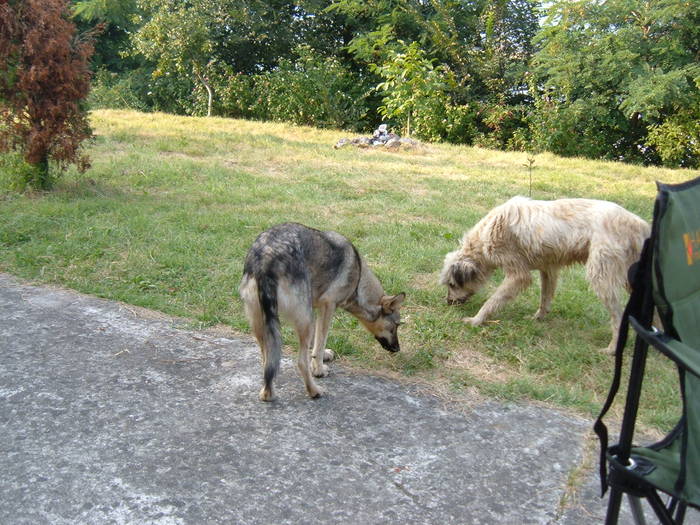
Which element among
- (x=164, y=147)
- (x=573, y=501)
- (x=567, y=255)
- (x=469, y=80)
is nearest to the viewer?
(x=573, y=501)

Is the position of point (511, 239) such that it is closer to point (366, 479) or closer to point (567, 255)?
point (567, 255)

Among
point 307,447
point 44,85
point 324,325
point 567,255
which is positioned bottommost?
point 307,447

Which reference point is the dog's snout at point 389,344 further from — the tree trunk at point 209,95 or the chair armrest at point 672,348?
the tree trunk at point 209,95

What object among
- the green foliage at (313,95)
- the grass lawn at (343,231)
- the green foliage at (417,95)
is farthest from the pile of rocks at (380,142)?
the green foliage at (313,95)

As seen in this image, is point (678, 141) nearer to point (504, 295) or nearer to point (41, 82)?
point (504, 295)

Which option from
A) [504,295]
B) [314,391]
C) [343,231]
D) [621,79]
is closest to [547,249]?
[504,295]

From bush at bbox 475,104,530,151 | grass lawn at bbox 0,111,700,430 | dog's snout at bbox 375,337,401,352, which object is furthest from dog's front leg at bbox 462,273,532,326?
bush at bbox 475,104,530,151

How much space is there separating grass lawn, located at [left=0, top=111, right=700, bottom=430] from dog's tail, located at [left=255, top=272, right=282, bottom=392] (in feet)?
3.92

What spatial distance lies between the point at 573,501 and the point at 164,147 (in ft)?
35.6

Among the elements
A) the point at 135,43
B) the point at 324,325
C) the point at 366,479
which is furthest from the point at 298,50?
the point at 366,479

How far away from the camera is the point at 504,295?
5.65 meters

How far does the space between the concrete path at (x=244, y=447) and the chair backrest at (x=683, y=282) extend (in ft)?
3.73

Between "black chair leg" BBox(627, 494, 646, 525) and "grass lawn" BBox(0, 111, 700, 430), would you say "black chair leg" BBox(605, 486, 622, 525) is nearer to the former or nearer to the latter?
"black chair leg" BBox(627, 494, 646, 525)

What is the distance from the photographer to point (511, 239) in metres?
5.64
